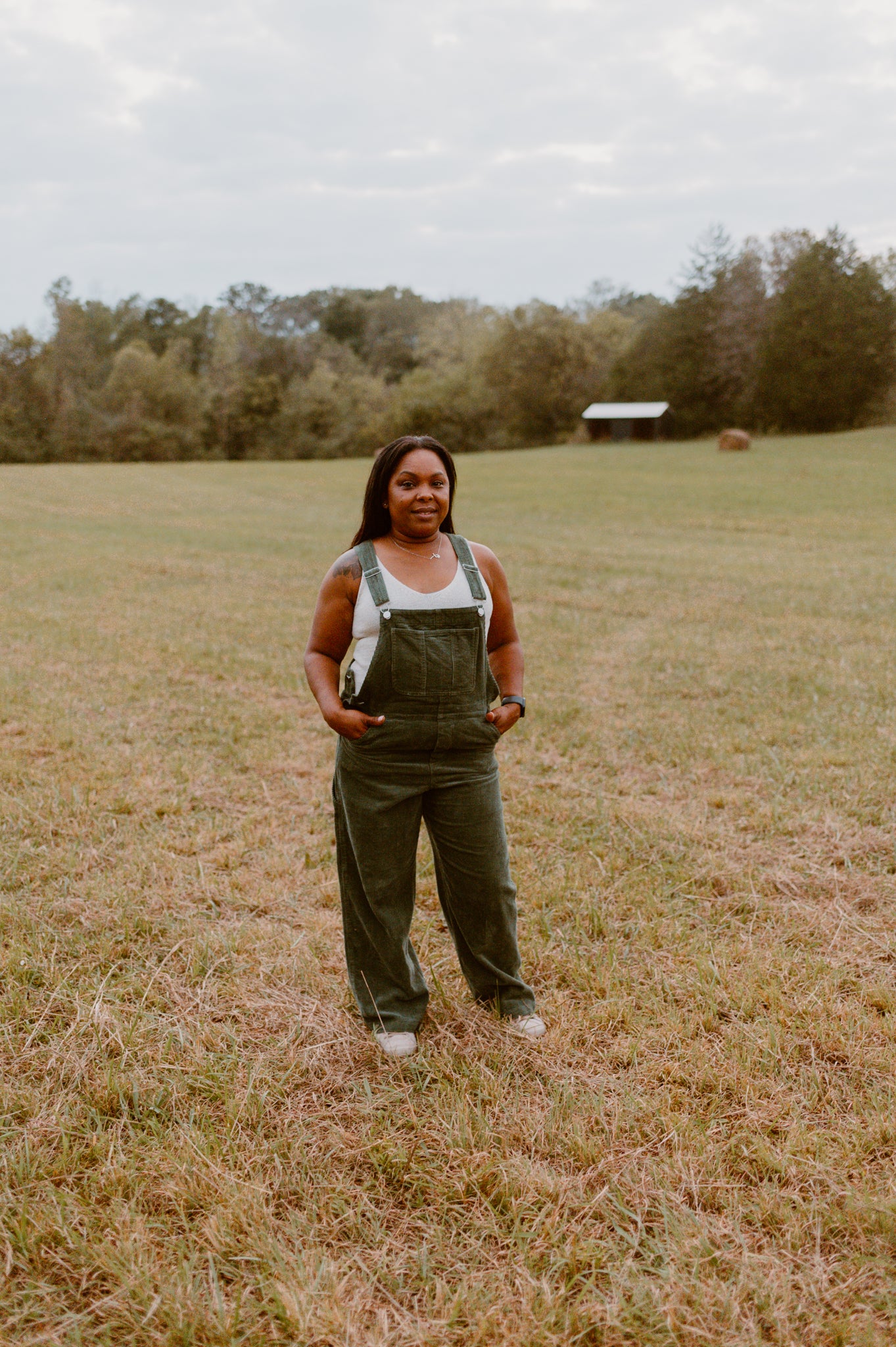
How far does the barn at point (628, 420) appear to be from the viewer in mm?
45156

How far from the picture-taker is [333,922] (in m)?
3.48

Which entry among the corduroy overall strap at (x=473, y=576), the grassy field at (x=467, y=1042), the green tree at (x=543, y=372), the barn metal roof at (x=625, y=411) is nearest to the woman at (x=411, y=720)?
the corduroy overall strap at (x=473, y=576)

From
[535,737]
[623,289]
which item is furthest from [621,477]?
[623,289]

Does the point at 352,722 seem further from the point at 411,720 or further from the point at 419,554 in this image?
the point at 419,554

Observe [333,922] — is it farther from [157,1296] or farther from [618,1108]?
[157,1296]

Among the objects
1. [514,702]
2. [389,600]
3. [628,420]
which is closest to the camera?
[389,600]

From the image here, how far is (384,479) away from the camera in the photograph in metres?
2.58

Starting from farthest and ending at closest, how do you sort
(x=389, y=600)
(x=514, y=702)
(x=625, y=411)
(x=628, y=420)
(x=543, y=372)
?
(x=543, y=372)
(x=625, y=411)
(x=628, y=420)
(x=514, y=702)
(x=389, y=600)

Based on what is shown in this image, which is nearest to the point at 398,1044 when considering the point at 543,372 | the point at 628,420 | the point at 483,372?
the point at 628,420

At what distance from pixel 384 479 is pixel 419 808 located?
927 millimetres

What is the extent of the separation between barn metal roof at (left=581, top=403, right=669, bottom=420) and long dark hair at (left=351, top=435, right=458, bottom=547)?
147ft

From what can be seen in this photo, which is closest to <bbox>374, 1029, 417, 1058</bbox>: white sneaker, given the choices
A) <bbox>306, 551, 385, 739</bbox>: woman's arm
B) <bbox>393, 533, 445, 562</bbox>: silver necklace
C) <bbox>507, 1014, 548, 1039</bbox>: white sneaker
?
<bbox>507, 1014, 548, 1039</bbox>: white sneaker

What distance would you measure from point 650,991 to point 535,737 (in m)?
2.77

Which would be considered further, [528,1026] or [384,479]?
[528,1026]
